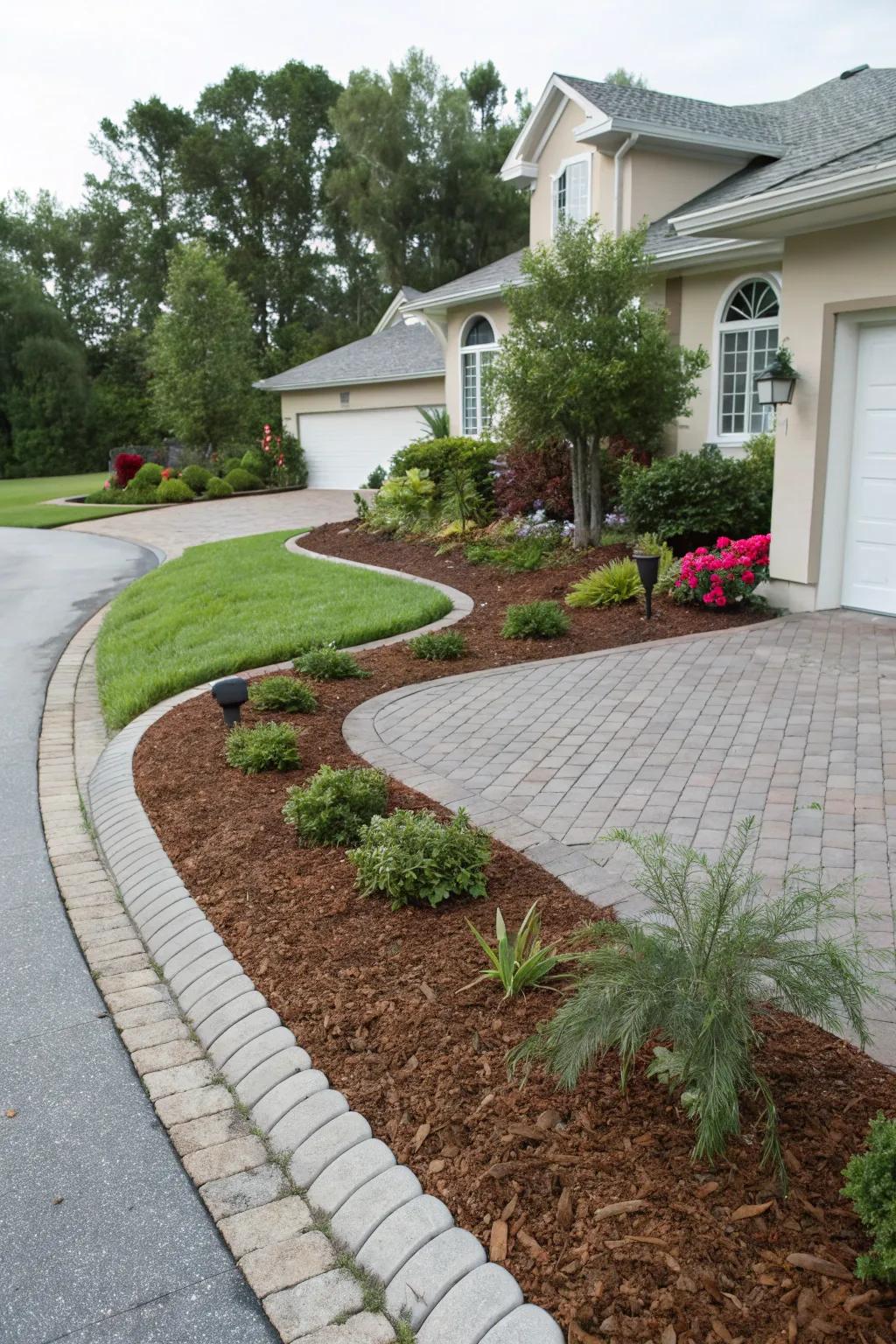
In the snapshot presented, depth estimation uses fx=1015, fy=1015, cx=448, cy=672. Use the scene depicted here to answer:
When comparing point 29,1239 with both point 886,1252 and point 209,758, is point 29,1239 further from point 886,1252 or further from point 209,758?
point 209,758

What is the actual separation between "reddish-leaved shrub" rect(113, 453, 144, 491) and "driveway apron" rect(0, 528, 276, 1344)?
92.7 ft

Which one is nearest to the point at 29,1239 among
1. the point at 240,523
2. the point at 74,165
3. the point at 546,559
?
the point at 546,559

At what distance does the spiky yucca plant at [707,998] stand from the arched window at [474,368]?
17566 mm

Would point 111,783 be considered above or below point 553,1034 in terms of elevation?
below

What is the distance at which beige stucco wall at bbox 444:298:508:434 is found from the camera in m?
18.9

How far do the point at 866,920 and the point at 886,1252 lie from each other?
1.85 metres

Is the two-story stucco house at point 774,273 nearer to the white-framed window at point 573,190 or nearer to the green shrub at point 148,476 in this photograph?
the white-framed window at point 573,190

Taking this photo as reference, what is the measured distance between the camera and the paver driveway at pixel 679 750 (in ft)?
14.6

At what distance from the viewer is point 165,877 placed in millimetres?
4605

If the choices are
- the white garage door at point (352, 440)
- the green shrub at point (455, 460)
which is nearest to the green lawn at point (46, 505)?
the white garage door at point (352, 440)

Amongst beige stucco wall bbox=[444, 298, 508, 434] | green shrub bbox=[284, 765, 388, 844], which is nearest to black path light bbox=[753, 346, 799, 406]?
green shrub bbox=[284, 765, 388, 844]

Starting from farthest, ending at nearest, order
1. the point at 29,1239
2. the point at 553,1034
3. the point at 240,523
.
Result: the point at 240,523, the point at 553,1034, the point at 29,1239

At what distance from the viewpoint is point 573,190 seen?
56.0ft

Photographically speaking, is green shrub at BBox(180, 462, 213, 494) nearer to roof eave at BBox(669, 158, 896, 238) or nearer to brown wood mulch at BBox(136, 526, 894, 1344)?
roof eave at BBox(669, 158, 896, 238)
